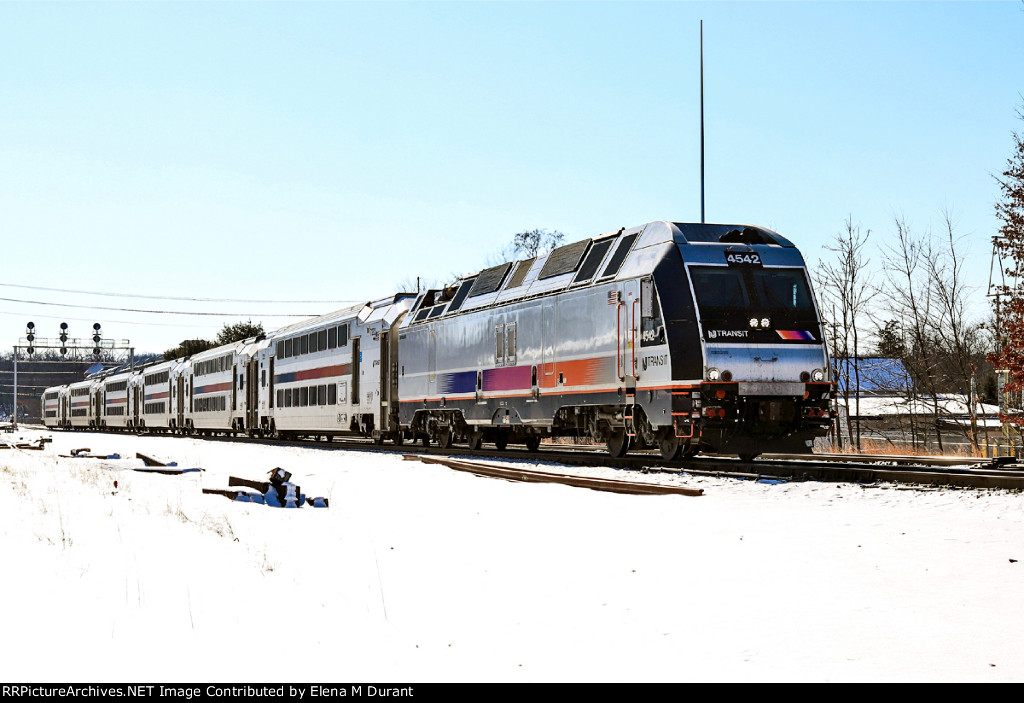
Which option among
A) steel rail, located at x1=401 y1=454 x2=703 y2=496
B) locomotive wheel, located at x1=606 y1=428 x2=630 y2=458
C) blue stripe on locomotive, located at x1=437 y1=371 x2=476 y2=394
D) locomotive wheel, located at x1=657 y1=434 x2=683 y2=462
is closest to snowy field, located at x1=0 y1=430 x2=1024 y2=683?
steel rail, located at x1=401 y1=454 x2=703 y2=496

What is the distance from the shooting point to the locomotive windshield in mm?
16797

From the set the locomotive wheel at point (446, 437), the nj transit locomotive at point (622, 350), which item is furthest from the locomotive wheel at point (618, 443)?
the locomotive wheel at point (446, 437)

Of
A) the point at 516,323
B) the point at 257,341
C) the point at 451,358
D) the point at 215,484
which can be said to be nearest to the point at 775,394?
the point at 516,323

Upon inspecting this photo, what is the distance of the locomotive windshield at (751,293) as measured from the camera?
16.8m

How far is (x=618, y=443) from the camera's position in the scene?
1939 cm

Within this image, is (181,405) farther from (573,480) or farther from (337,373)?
(573,480)

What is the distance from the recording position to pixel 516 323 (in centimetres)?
2238

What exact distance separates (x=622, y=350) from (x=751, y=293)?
2.49 metres

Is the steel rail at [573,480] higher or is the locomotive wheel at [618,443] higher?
the locomotive wheel at [618,443]

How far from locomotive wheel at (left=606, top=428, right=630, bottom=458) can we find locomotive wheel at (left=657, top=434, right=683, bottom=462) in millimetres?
1213

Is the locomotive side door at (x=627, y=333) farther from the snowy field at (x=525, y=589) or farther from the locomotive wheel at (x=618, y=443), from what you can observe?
the snowy field at (x=525, y=589)

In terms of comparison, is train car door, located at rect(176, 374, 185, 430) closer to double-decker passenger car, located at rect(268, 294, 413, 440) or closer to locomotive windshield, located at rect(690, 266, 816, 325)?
double-decker passenger car, located at rect(268, 294, 413, 440)

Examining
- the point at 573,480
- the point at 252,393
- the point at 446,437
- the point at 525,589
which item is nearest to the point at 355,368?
the point at 446,437

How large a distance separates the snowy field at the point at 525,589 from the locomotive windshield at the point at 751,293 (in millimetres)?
4346
